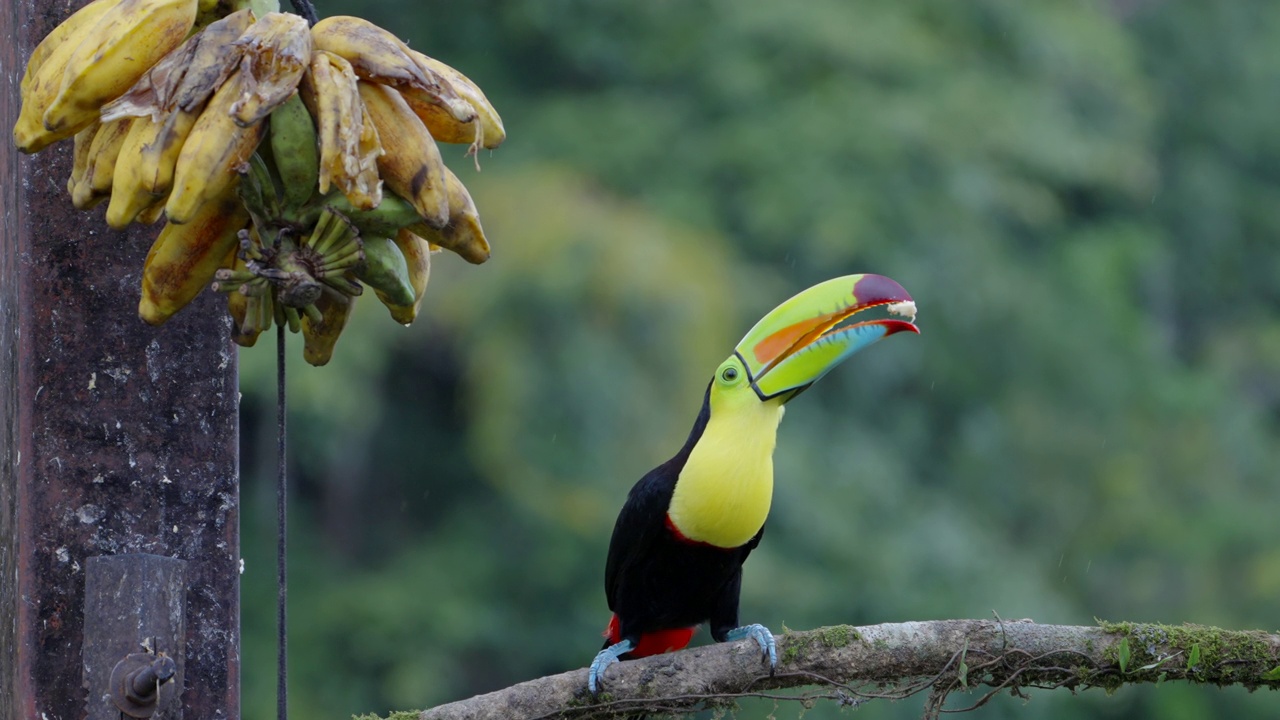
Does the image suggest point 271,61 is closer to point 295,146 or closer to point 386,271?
point 295,146

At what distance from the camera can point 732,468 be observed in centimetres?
202

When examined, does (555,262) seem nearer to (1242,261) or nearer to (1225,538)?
(1225,538)

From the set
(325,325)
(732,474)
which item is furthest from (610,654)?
(325,325)

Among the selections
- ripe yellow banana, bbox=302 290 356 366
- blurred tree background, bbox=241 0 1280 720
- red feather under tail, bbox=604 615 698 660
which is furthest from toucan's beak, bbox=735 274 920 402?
blurred tree background, bbox=241 0 1280 720

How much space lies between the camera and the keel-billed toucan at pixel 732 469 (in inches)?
78.2

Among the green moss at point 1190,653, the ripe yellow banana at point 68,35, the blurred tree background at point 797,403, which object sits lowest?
the green moss at point 1190,653

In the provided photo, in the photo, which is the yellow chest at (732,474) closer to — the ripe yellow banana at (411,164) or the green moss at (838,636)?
the green moss at (838,636)

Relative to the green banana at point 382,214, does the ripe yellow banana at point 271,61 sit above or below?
→ above

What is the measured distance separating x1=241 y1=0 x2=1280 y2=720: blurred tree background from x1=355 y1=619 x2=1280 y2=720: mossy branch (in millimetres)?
4065

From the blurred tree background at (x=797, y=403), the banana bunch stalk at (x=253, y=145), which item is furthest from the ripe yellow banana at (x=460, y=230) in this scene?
the blurred tree background at (x=797, y=403)

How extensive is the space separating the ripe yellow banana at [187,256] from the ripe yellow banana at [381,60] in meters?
0.15

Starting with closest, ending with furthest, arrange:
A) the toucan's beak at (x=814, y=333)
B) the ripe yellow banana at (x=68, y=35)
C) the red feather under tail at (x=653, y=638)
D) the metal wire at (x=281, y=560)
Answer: the metal wire at (x=281, y=560)
the ripe yellow banana at (x=68, y=35)
the toucan's beak at (x=814, y=333)
the red feather under tail at (x=653, y=638)

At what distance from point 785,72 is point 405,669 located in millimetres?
3120

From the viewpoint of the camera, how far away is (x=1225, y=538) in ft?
24.1
